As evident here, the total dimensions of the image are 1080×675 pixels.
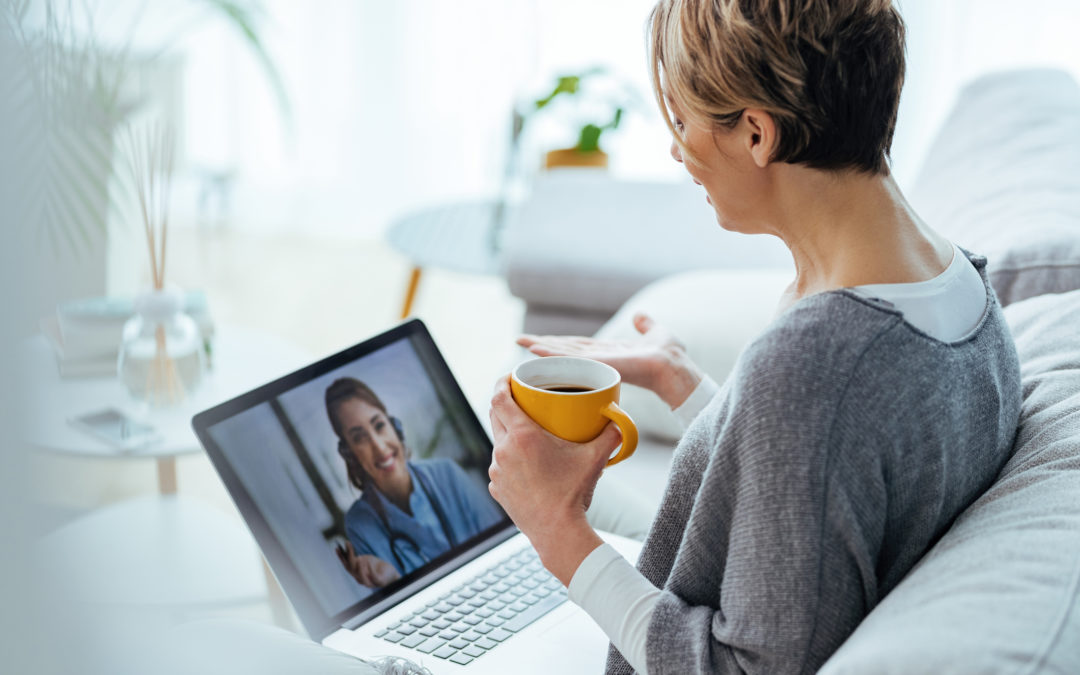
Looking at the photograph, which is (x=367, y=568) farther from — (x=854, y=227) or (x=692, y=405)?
(x=854, y=227)

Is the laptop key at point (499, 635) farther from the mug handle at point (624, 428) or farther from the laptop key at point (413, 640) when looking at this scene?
the mug handle at point (624, 428)

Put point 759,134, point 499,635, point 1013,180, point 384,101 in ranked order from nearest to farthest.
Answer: point 759,134, point 499,635, point 1013,180, point 384,101

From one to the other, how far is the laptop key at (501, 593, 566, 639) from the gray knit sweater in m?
0.26

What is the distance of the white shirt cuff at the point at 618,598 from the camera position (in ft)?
2.26

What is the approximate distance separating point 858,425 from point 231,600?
1.13 meters

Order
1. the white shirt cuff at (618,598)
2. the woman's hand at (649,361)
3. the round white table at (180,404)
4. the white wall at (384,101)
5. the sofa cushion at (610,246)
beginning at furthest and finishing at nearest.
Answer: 1. the white wall at (384,101)
2. the sofa cushion at (610,246)
3. the round white table at (180,404)
4. the woman's hand at (649,361)
5. the white shirt cuff at (618,598)

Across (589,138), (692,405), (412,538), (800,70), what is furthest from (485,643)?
(589,138)

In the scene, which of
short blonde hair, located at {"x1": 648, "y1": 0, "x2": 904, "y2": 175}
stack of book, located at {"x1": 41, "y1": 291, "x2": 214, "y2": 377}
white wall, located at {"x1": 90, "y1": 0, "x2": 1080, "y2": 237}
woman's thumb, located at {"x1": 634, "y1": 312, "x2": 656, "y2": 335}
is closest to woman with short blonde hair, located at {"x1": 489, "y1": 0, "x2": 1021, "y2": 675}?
short blonde hair, located at {"x1": 648, "y1": 0, "x2": 904, "y2": 175}

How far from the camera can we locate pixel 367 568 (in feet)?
2.96

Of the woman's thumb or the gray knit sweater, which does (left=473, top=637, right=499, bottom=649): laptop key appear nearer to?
the gray knit sweater

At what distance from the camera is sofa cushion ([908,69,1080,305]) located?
44.3 inches

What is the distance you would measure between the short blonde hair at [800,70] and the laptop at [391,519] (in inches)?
18.0

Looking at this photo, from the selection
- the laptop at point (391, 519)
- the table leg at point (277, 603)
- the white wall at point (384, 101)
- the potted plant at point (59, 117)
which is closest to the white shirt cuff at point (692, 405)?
the laptop at point (391, 519)

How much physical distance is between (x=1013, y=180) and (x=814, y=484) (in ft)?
3.19
